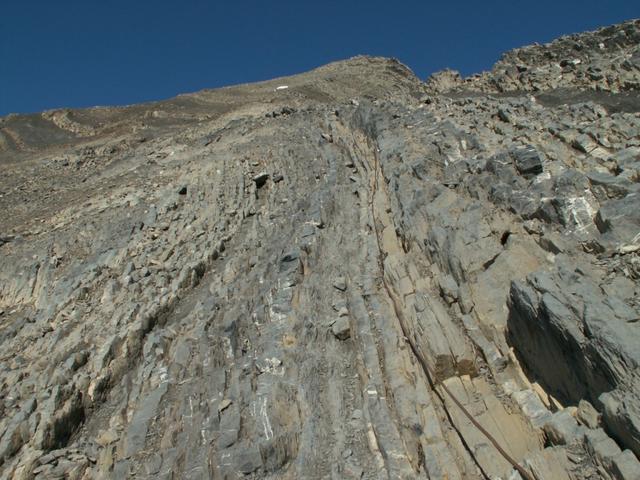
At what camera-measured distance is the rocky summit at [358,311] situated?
7.54 m

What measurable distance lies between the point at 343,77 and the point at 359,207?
1480 inches

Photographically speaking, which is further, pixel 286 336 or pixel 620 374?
pixel 286 336

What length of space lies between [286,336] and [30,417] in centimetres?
543

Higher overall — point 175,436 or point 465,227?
point 465,227

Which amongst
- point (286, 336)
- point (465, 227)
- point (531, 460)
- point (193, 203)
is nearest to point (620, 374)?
point (531, 460)

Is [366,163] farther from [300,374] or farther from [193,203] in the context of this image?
[300,374]

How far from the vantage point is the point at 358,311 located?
37.9ft

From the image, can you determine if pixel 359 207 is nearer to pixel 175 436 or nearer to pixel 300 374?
pixel 300 374

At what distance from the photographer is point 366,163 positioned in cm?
1962

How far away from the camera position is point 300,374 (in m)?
10.4

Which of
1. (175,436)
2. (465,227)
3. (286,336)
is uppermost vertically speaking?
(465,227)

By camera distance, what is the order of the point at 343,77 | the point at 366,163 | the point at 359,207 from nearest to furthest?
the point at 359,207 < the point at 366,163 < the point at 343,77

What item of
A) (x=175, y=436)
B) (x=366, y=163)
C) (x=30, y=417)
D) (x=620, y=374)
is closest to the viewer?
(x=620, y=374)

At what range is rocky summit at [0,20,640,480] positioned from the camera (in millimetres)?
7535
